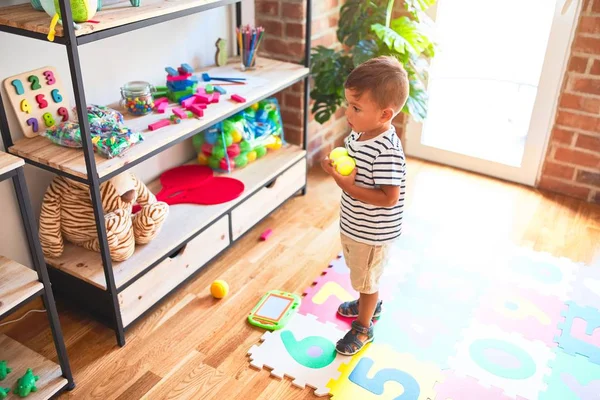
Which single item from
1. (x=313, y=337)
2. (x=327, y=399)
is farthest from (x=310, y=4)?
(x=327, y=399)

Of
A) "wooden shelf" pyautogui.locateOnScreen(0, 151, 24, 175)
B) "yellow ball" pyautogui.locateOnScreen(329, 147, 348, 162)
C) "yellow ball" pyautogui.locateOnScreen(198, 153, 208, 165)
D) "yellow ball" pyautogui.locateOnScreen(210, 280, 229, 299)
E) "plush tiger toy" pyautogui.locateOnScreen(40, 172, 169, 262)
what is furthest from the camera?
"yellow ball" pyautogui.locateOnScreen(198, 153, 208, 165)

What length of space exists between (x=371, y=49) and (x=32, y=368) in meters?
1.73

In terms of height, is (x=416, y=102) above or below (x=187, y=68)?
below

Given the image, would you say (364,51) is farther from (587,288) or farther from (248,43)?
(587,288)

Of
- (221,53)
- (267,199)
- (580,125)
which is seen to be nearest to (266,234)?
(267,199)

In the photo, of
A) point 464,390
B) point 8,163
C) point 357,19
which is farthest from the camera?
point 357,19

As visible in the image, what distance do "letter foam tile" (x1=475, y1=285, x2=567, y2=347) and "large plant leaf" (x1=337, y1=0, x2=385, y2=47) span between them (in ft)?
3.99

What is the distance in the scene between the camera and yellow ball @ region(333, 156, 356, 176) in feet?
5.27

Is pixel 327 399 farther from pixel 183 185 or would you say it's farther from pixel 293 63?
pixel 293 63

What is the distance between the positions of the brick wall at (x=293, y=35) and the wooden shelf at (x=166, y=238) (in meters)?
0.32

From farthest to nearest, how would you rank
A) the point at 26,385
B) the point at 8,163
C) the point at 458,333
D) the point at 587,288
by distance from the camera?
1. the point at 587,288
2. the point at 458,333
3. the point at 26,385
4. the point at 8,163

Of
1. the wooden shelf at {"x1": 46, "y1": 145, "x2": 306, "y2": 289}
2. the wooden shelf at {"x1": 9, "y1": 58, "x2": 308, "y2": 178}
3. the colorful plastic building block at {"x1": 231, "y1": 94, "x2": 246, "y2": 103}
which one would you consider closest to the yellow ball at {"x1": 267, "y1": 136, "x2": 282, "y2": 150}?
the wooden shelf at {"x1": 46, "y1": 145, "x2": 306, "y2": 289}

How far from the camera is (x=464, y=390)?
1.79 meters

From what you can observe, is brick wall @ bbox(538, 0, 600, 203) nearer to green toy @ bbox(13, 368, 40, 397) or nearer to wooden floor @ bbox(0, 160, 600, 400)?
wooden floor @ bbox(0, 160, 600, 400)
